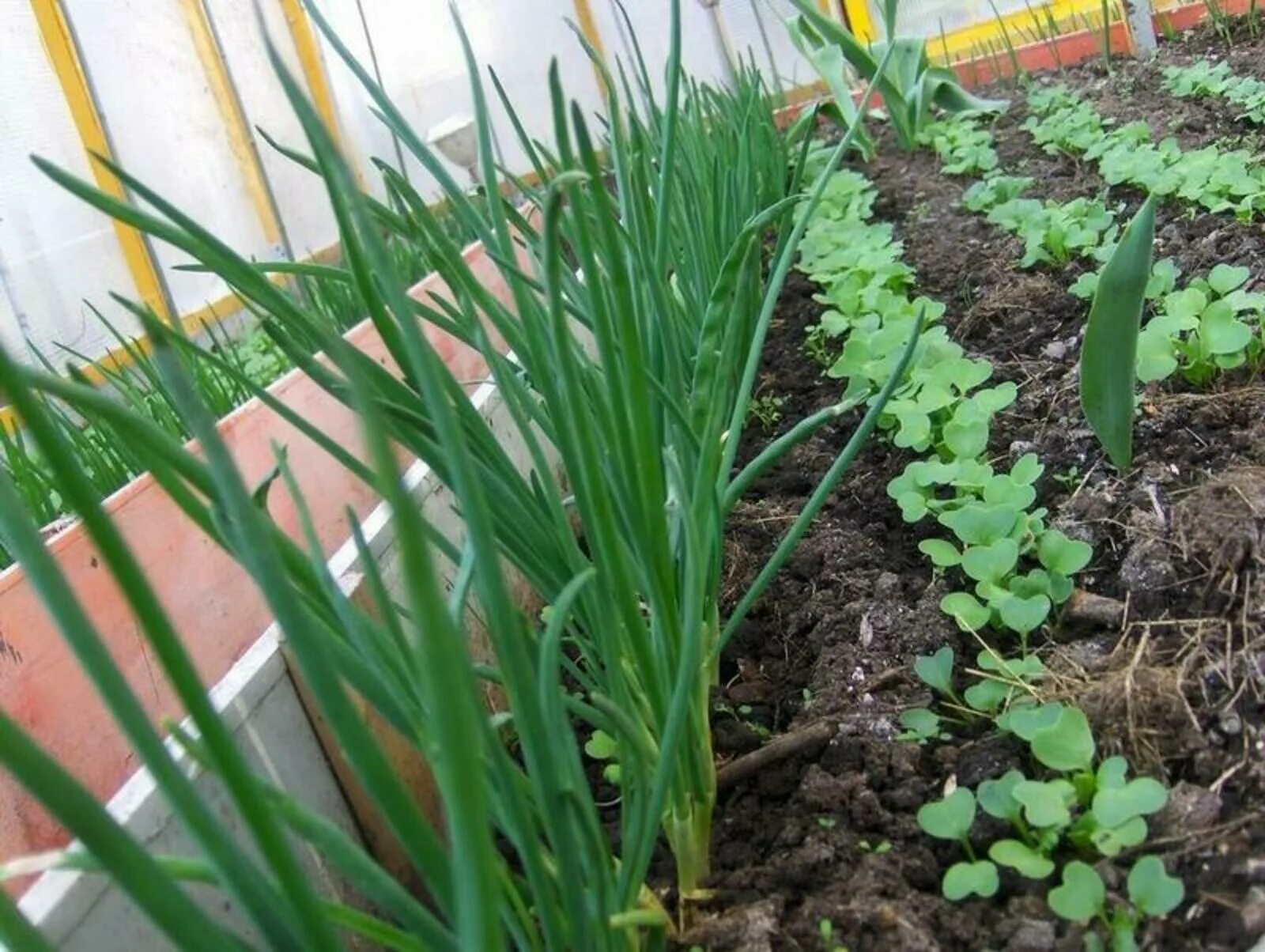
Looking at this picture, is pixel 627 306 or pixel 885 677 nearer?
pixel 627 306

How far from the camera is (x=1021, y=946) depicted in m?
0.51

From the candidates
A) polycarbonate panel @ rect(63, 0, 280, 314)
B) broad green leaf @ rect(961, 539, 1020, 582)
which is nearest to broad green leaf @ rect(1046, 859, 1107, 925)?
broad green leaf @ rect(961, 539, 1020, 582)

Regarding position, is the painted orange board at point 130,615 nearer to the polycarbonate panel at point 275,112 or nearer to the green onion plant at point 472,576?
the green onion plant at point 472,576

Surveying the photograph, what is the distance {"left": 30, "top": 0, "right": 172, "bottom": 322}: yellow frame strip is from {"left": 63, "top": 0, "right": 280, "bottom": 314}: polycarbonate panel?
4 cm

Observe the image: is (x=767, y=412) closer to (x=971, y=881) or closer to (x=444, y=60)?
(x=971, y=881)

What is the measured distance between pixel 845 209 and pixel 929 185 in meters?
0.17

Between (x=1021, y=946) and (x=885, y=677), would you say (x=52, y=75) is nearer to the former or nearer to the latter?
(x=885, y=677)

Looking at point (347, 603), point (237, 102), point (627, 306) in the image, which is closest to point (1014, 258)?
point (627, 306)

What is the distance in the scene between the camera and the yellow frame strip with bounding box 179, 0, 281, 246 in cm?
394

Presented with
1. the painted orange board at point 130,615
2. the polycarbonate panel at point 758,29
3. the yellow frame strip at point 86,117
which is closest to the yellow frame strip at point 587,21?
the polycarbonate panel at point 758,29

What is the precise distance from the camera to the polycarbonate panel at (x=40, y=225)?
9.32ft

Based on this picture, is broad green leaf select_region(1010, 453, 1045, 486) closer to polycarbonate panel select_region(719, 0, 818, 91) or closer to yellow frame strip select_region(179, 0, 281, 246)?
yellow frame strip select_region(179, 0, 281, 246)

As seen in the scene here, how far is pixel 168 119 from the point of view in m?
3.71

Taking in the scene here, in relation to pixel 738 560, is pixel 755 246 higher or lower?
higher
